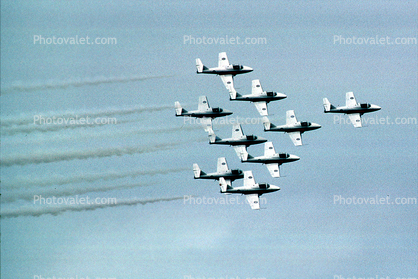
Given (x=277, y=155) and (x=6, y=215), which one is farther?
(x=277, y=155)

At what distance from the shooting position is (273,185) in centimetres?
10138

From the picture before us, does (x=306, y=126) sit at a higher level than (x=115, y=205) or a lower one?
higher

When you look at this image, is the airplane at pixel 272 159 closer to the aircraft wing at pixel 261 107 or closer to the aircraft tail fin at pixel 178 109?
the aircraft wing at pixel 261 107

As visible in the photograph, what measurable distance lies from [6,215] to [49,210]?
580 cm

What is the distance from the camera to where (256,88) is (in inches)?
3932

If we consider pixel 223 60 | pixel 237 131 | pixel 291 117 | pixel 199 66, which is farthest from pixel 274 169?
pixel 199 66

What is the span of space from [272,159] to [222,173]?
6.30 metres

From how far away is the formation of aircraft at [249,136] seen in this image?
97.8 m

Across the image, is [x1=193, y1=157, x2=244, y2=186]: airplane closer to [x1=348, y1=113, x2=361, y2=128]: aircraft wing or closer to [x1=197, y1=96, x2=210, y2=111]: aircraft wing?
[x1=197, y1=96, x2=210, y2=111]: aircraft wing

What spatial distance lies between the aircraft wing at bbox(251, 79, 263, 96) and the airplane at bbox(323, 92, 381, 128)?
8235 mm

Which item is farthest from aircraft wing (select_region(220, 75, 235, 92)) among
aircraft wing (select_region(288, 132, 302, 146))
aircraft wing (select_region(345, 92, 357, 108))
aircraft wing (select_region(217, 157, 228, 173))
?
aircraft wing (select_region(345, 92, 357, 108))

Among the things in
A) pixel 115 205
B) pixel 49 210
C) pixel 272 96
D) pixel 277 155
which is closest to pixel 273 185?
pixel 277 155

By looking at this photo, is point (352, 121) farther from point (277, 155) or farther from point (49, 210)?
point (49, 210)

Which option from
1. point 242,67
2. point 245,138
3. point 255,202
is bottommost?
point 255,202
